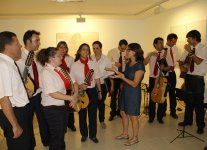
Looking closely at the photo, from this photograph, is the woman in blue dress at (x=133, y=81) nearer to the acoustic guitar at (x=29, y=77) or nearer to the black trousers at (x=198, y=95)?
the black trousers at (x=198, y=95)

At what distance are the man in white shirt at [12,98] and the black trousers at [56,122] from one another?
36 cm

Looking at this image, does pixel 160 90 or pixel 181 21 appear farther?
pixel 181 21

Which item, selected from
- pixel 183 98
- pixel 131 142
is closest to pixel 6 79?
pixel 131 142

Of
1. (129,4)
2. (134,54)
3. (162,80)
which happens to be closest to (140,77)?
(134,54)

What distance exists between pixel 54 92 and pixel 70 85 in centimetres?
30

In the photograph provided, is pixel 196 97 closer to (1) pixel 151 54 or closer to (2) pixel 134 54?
(1) pixel 151 54

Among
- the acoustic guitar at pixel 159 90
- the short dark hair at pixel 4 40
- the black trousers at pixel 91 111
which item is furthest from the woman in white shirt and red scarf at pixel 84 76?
the short dark hair at pixel 4 40

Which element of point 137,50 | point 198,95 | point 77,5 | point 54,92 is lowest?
point 198,95

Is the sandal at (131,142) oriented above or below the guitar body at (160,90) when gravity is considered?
below

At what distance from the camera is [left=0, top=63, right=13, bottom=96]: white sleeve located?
6.46ft

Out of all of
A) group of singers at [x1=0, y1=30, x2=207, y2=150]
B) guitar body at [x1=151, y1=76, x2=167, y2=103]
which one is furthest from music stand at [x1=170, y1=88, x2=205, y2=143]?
guitar body at [x1=151, y1=76, x2=167, y2=103]

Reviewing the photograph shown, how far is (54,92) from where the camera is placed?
252cm

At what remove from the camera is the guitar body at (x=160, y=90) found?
4234 mm

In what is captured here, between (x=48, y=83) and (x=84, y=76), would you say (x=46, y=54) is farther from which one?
(x=84, y=76)
